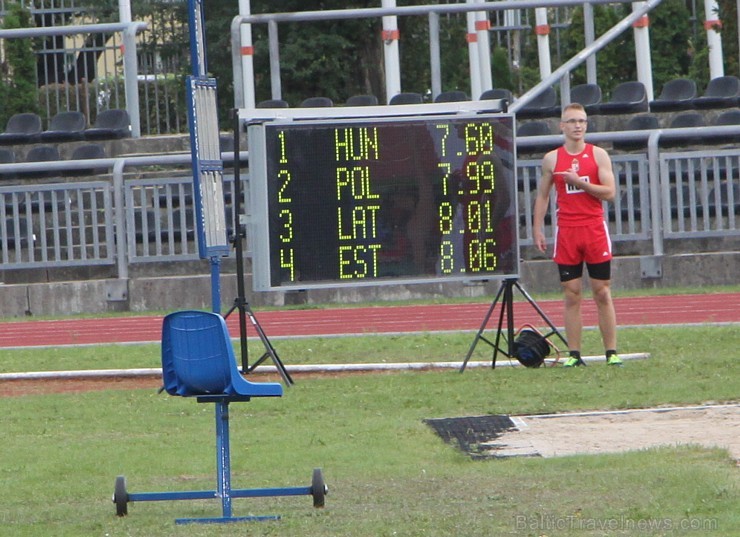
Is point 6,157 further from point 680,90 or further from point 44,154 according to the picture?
point 680,90

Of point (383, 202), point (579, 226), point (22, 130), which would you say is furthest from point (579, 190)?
point (22, 130)

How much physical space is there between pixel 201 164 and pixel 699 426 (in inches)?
133

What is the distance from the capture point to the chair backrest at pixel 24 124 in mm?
30312

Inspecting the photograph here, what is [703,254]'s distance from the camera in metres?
22.1

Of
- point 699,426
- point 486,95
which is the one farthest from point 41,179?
point 699,426

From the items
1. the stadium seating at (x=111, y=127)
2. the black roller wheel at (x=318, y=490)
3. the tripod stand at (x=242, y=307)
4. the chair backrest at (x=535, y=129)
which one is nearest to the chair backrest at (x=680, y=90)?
the chair backrest at (x=535, y=129)

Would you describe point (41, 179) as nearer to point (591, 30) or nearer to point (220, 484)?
point (591, 30)

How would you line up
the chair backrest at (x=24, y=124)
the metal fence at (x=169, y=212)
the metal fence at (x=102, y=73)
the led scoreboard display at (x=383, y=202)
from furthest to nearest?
1. the metal fence at (x=102, y=73)
2. the chair backrest at (x=24, y=124)
3. the metal fence at (x=169, y=212)
4. the led scoreboard display at (x=383, y=202)

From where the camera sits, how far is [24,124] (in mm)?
30531

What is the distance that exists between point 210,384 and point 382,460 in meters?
2.14

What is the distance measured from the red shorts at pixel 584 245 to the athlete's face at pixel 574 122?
2.49 feet

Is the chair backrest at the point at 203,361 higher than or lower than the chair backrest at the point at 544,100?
lower

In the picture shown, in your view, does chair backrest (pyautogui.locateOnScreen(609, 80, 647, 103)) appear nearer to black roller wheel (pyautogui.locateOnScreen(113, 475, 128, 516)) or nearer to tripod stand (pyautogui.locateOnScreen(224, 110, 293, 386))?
tripod stand (pyautogui.locateOnScreen(224, 110, 293, 386))

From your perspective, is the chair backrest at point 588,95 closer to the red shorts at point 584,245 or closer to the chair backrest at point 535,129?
the chair backrest at point 535,129
